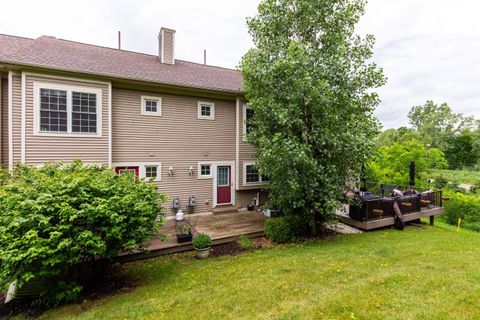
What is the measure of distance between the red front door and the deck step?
0.91 ft

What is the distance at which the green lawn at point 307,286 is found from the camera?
10.8 feet

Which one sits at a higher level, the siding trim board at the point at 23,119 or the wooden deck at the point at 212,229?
the siding trim board at the point at 23,119

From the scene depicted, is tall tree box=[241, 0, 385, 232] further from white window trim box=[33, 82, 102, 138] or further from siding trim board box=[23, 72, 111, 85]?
white window trim box=[33, 82, 102, 138]

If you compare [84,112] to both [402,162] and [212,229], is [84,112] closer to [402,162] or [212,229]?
[212,229]

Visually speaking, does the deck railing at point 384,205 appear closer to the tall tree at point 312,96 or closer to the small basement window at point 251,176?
the tall tree at point 312,96

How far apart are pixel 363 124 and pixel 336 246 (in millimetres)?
3764

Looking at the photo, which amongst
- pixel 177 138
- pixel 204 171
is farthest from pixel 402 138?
pixel 177 138

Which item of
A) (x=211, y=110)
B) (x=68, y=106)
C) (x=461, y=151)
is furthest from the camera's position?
(x=461, y=151)

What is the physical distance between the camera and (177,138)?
9.33 m

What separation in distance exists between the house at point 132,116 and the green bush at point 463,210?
11.5m

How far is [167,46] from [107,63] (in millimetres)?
3237

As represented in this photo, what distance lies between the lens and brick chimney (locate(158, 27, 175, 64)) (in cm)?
1068

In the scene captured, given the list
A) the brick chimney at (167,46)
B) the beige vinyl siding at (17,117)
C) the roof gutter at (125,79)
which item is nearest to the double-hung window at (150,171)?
the roof gutter at (125,79)

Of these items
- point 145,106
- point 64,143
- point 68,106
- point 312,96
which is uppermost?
point 145,106
